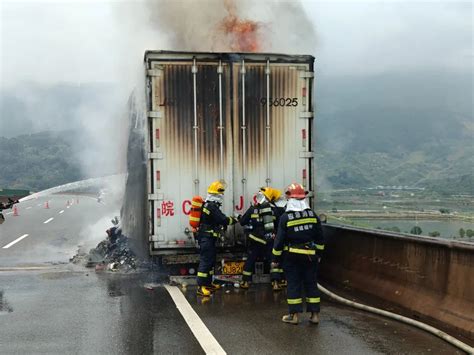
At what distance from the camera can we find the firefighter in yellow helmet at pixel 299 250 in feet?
23.9

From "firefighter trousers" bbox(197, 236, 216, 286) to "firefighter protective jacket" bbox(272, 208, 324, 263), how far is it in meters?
1.85

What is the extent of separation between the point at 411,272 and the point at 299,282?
1.64 meters

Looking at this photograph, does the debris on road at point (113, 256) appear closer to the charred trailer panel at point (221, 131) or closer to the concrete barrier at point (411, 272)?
the charred trailer panel at point (221, 131)

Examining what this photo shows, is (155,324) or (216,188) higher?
(216,188)

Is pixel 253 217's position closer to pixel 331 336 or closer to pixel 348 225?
pixel 348 225

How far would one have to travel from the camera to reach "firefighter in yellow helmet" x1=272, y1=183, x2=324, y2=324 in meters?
7.27

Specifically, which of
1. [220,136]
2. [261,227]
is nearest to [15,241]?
[220,136]

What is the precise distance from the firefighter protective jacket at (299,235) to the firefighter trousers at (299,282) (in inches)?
4.4

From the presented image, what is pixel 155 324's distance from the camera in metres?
7.14

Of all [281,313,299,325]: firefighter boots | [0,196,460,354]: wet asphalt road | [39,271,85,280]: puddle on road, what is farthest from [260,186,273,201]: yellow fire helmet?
[39,271,85,280]: puddle on road

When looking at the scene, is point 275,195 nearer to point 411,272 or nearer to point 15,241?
point 411,272

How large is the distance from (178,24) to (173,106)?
6.08 metres

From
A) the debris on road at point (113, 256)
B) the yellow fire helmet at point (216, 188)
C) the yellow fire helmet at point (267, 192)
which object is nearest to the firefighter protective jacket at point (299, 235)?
the yellow fire helmet at point (216, 188)

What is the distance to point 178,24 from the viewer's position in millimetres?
14773
